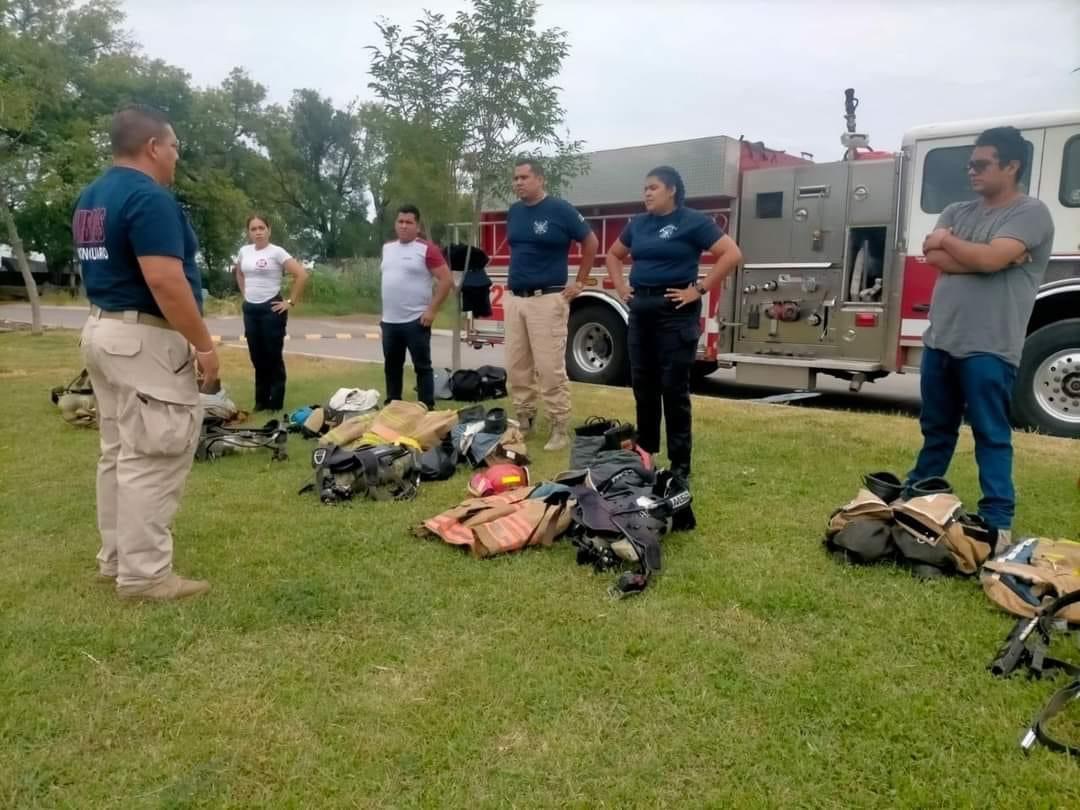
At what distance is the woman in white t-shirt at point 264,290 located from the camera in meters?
6.97

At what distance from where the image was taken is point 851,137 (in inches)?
310

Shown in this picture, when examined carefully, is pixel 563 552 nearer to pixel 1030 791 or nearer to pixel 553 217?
pixel 1030 791

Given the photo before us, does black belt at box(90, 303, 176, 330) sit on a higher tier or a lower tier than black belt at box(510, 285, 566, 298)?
lower

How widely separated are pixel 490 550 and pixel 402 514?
31.9 inches

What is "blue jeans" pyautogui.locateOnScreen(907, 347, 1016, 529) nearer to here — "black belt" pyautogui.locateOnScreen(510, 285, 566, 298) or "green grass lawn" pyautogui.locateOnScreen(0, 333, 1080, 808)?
"green grass lawn" pyautogui.locateOnScreen(0, 333, 1080, 808)

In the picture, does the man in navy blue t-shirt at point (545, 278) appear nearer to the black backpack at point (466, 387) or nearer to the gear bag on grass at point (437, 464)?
the gear bag on grass at point (437, 464)

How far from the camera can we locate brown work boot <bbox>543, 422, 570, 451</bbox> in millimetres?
5789

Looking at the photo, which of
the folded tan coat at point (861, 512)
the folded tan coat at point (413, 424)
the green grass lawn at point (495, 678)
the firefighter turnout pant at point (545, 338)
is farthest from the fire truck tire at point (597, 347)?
the folded tan coat at point (861, 512)

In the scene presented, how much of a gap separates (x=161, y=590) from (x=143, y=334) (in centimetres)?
95

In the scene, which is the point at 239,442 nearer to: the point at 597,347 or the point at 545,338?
the point at 545,338

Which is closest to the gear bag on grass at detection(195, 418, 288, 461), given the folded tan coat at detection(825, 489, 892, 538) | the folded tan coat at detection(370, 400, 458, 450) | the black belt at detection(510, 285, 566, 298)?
the folded tan coat at detection(370, 400, 458, 450)

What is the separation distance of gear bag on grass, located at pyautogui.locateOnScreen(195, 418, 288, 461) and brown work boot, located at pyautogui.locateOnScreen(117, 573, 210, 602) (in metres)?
2.26

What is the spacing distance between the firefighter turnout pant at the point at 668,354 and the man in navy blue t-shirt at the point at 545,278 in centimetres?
101

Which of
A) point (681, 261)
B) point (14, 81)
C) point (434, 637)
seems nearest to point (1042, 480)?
point (681, 261)
